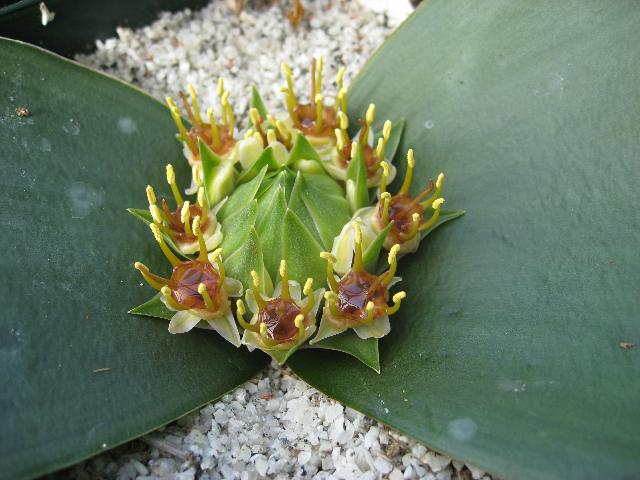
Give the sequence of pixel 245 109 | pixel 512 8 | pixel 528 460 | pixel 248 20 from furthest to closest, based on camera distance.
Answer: pixel 248 20, pixel 245 109, pixel 512 8, pixel 528 460

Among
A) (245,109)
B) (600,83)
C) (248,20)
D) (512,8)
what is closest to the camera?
(600,83)

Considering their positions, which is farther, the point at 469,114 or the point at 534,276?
the point at 469,114

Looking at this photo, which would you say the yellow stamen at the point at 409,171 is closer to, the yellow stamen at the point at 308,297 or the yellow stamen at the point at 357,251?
the yellow stamen at the point at 357,251

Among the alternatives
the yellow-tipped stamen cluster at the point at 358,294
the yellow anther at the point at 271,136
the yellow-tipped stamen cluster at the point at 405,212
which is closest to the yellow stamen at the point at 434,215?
the yellow-tipped stamen cluster at the point at 405,212

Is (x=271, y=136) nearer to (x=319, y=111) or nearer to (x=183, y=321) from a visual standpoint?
(x=319, y=111)

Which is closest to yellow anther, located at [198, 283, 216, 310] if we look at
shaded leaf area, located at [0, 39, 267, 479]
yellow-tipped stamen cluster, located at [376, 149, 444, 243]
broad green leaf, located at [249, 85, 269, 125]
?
shaded leaf area, located at [0, 39, 267, 479]

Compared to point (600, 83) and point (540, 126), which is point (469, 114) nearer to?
point (540, 126)

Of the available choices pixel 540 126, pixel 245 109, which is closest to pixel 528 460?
pixel 540 126
